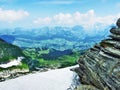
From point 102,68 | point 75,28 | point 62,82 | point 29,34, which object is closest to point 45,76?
point 62,82

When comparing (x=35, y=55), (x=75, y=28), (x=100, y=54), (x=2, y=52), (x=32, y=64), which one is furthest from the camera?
(x=75, y=28)

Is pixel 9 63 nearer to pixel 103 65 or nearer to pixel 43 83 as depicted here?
pixel 43 83

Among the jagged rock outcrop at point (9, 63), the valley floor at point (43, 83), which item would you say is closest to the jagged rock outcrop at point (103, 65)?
the valley floor at point (43, 83)

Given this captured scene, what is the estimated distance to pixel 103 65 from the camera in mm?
15258

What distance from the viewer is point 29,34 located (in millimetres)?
140375

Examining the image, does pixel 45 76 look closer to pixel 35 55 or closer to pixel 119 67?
pixel 119 67

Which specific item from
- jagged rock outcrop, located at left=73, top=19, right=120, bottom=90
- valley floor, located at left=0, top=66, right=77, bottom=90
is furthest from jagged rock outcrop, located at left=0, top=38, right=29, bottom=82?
jagged rock outcrop, located at left=73, top=19, right=120, bottom=90

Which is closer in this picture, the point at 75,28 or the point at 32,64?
the point at 32,64

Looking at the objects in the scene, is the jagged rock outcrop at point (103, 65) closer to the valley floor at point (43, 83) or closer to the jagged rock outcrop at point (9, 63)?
the valley floor at point (43, 83)

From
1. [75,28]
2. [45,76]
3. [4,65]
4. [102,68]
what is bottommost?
[75,28]

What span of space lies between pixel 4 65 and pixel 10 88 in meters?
18.9

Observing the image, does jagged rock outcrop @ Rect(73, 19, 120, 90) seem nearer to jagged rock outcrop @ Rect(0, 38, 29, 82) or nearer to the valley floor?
the valley floor

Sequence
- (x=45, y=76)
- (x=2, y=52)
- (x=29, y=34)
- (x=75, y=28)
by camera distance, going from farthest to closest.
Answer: (x=75, y=28) → (x=29, y=34) → (x=2, y=52) → (x=45, y=76)

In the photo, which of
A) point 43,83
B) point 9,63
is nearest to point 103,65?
point 43,83
